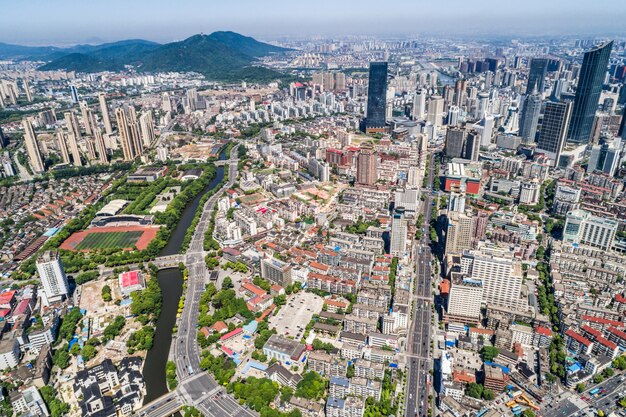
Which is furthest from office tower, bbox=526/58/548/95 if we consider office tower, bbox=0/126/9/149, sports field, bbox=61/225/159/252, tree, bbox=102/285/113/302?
office tower, bbox=0/126/9/149

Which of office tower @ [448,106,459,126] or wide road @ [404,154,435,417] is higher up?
office tower @ [448,106,459,126]

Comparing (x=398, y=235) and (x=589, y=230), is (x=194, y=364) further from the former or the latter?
(x=589, y=230)

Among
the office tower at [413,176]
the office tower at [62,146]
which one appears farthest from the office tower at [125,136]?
the office tower at [413,176]

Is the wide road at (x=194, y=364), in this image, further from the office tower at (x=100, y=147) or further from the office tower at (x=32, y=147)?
the office tower at (x=32, y=147)

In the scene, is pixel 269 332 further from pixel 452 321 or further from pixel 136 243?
pixel 136 243

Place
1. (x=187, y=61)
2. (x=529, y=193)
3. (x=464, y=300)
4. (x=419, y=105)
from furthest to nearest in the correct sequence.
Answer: (x=187, y=61)
(x=419, y=105)
(x=529, y=193)
(x=464, y=300)

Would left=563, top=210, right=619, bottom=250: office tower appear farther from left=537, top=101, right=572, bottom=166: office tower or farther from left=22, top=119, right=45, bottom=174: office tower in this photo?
left=22, top=119, right=45, bottom=174: office tower

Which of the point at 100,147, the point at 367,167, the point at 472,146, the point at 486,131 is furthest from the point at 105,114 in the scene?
the point at 486,131
